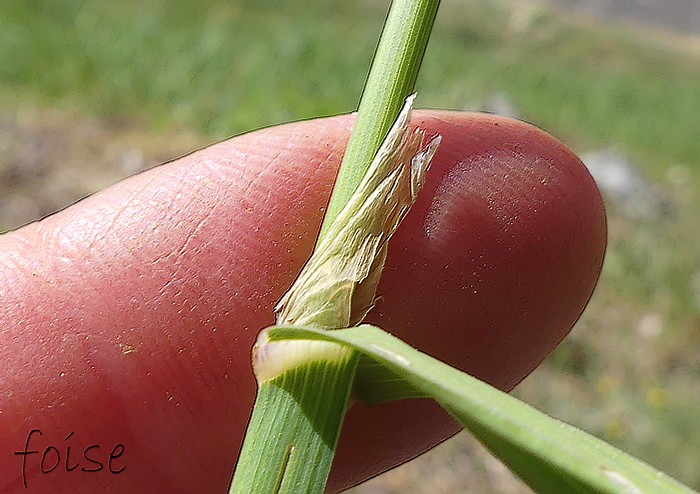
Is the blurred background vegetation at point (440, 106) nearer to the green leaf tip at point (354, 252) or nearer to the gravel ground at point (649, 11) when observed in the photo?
the gravel ground at point (649, 11)

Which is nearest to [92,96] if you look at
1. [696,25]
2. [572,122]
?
[572,122]

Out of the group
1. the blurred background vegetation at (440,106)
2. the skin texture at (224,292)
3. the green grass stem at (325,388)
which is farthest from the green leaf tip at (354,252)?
the blurred background vegetation at (440,106)

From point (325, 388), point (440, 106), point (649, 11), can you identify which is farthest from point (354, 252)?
point (649, 11)

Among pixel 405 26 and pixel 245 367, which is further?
pixel 245 367

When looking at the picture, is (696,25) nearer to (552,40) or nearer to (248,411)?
(552,40)

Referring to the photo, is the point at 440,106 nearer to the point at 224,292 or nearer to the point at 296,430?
the point at 224,292

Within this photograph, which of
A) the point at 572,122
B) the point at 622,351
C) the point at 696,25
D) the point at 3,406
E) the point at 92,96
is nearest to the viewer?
the point at 3,406

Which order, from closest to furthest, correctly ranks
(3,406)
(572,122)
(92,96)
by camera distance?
(3,406) < (92,96) < (572,122)

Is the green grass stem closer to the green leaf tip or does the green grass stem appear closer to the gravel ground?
the green leaf tip
